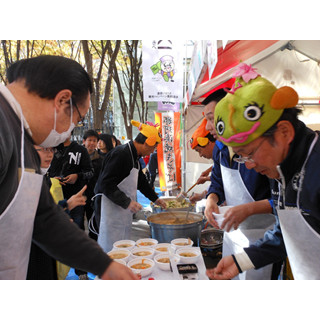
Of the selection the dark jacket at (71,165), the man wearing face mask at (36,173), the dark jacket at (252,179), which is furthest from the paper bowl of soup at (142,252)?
the dark jacket at (71,165)

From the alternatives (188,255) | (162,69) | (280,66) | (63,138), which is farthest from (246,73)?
(280,66)

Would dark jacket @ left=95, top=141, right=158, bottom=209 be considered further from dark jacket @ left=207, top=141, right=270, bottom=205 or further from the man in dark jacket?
dark jacket @ left=207, top=141, right=270, bottom=205

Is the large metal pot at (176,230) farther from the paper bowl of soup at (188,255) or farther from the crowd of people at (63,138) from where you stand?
the crowd of people at (63,138)

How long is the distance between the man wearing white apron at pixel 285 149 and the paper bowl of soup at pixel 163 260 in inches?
30.7

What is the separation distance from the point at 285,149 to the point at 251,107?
0.25 m

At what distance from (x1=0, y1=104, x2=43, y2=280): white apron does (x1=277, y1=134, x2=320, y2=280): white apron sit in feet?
3.69

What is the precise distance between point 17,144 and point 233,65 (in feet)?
13.4

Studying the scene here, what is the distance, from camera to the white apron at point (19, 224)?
1028 mm

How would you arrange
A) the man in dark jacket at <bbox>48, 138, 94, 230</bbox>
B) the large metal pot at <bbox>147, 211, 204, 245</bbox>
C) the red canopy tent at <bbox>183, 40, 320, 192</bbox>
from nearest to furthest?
the large metal pot at <bbox>147, 211, 204, 245</bbox>
the man in dark jacket at <bbox>48, 138, 94, 230</bbox>
the red canopy tent at <bbox>183, 40, 320, 192</bbox>

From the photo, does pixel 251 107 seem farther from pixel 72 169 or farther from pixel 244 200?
pixel 72 169

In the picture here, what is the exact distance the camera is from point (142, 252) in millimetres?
1953

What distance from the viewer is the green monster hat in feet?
3.43

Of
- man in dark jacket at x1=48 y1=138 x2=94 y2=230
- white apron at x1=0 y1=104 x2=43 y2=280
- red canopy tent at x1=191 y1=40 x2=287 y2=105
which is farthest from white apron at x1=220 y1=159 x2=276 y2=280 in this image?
man in dark jacket at x1=48 y1=138 x2=94 y2=230

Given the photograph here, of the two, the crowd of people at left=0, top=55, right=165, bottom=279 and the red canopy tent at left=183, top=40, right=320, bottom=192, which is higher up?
Answer: the red canopy tent at left=183, top=40, right=320, bottom=192
